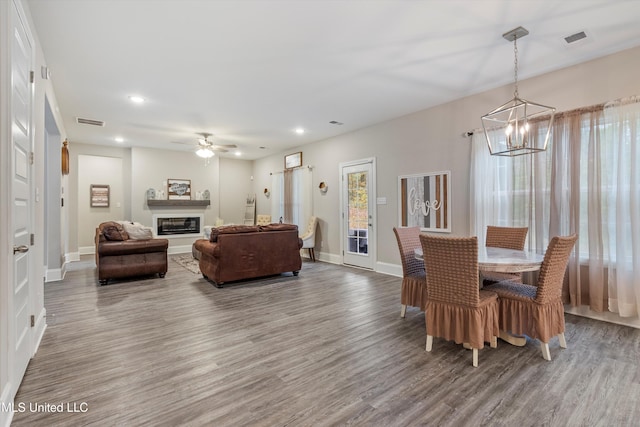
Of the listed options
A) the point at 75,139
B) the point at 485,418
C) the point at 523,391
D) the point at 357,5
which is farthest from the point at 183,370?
the point at 75,139

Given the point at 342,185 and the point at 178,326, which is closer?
the point at 178,326

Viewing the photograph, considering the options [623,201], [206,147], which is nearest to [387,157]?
[623,201]

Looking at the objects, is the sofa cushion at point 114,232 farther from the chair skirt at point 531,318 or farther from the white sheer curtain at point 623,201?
the white sheer curtain at point 623,201

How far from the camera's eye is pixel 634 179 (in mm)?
2975

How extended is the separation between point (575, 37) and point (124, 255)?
6.43 metres

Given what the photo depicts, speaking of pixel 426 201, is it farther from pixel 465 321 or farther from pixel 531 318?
pixel 465 321

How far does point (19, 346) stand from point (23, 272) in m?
0.51

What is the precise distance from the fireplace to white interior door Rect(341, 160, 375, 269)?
477 cm

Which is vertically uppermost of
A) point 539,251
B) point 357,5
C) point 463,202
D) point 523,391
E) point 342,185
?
point 357,5

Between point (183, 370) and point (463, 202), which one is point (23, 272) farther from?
point (463, 202)

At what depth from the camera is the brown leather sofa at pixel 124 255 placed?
15.6 feet

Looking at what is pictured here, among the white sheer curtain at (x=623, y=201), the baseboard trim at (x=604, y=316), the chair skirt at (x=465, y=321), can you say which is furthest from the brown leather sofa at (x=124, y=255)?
the white sheer curtain at (x=623, y=201)

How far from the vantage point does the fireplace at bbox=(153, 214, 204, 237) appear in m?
8.29

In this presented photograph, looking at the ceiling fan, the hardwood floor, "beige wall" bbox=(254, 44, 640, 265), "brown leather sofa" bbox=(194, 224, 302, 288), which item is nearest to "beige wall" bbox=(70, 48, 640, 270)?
"beige wall" bbox=(254, 44, 640, 265)
